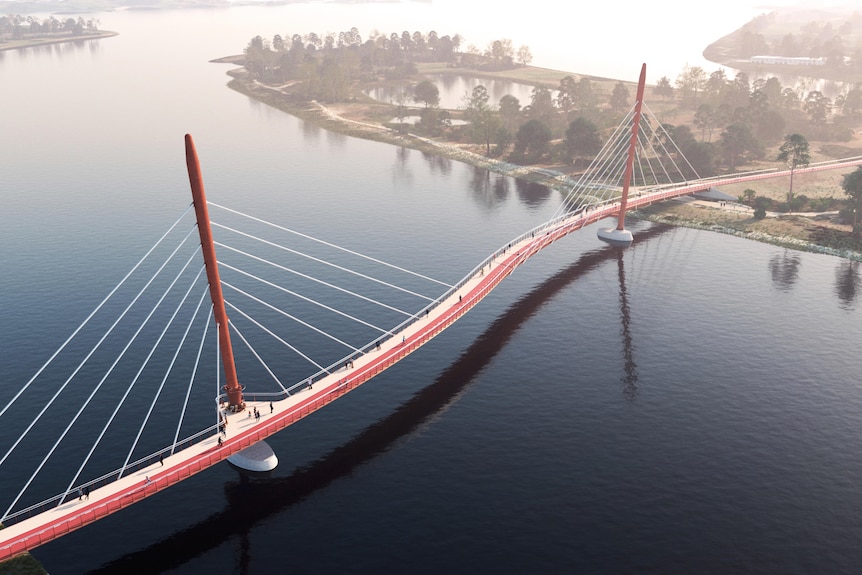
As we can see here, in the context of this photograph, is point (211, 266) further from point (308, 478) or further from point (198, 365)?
point (198, 365)

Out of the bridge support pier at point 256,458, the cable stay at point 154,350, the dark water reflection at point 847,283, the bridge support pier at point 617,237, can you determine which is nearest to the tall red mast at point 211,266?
the bridge support pier at point 256,458

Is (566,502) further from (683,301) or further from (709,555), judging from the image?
(683,301)

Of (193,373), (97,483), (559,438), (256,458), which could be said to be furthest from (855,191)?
(97,483)

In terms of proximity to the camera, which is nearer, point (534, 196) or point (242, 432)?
point (242, 432)

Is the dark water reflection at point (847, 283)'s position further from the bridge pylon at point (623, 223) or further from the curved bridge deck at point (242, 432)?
the curved bridge deck at point (242, 432)

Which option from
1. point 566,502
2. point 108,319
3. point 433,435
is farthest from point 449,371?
point 108,319

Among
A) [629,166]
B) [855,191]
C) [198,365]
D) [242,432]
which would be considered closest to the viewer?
[242,432]
